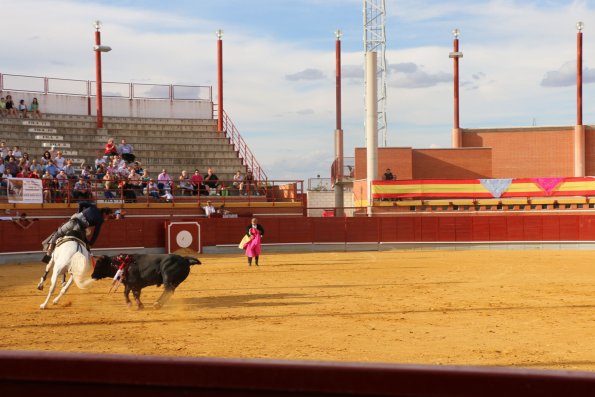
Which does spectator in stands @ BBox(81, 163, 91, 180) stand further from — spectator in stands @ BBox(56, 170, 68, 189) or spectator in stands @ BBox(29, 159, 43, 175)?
spectator in stands @ BBox(29, 159, 43, 175)

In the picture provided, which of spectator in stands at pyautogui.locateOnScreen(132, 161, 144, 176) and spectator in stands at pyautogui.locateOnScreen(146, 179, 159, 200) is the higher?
spectator in stands at pyautogui.locateOnScreen(132, 161, 144, 176)

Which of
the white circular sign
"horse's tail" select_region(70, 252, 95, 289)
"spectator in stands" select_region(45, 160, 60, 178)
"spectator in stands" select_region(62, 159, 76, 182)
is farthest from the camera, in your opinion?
the white circular sign

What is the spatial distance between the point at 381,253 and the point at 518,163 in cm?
1808

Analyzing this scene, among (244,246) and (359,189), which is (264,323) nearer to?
(244,246)

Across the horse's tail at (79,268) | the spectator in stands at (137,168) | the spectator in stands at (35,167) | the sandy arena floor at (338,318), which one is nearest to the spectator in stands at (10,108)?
the spectator in stands at (137,168)

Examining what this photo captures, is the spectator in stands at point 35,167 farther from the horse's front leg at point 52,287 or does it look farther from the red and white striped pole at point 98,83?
the horse's front leg at point 52,287

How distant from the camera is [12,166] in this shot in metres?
24.8

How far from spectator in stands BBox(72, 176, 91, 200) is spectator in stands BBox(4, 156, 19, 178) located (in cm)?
193

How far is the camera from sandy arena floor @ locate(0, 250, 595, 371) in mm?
8203

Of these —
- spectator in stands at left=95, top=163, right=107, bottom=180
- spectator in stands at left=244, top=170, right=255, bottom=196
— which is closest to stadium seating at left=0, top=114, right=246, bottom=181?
spectator in stands at left=244, top=170, right=255, bottom=196

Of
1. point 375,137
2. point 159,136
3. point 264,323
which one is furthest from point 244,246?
point 159,136

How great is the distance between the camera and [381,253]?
27.3 m

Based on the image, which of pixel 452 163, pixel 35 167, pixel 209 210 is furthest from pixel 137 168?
pixel 452 163

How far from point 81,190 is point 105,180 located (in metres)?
0.95
